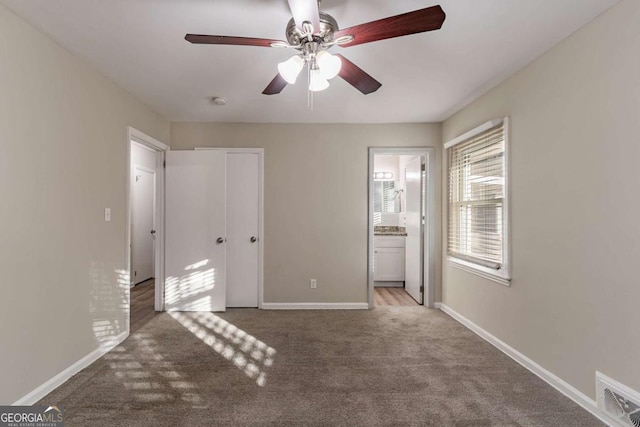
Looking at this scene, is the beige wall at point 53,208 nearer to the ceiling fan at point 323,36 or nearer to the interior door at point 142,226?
the ceiling fan at point 323,36

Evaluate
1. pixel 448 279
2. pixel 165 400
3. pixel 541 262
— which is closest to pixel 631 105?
pixel 541 262

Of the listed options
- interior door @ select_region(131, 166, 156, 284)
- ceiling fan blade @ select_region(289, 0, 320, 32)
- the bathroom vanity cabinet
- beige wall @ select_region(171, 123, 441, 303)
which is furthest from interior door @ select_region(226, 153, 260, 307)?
ceiling fan blade @ select_region(289, 0, 320, 32)

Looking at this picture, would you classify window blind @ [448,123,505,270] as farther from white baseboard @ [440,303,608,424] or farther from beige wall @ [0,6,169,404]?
beige wall @ [0,6,169,404]

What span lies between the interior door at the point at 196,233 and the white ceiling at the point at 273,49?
74cm

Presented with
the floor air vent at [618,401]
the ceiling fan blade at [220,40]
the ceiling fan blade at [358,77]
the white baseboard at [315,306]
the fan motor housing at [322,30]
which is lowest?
the white baseboard at [315,306]

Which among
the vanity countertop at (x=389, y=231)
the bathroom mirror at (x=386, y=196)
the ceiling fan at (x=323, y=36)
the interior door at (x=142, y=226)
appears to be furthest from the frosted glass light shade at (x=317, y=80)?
the interior door at (x=142, y=226)

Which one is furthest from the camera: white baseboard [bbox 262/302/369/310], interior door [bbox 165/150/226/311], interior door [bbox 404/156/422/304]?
interior door [bbox 404/156/422/304]

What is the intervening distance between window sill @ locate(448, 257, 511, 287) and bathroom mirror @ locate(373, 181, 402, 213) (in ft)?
6.75

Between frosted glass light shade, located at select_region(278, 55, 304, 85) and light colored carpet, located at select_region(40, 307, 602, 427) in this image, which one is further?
light colored carpet, located at select_region(40, 307, 602, 427)

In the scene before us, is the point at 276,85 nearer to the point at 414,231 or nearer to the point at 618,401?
the point at 618,401

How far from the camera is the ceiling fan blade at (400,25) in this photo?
4.33 ft

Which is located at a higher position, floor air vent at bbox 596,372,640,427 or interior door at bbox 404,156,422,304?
interior door at bbox 404,156,422,304

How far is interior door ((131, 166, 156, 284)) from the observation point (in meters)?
5.21

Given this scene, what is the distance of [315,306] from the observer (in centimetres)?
396
